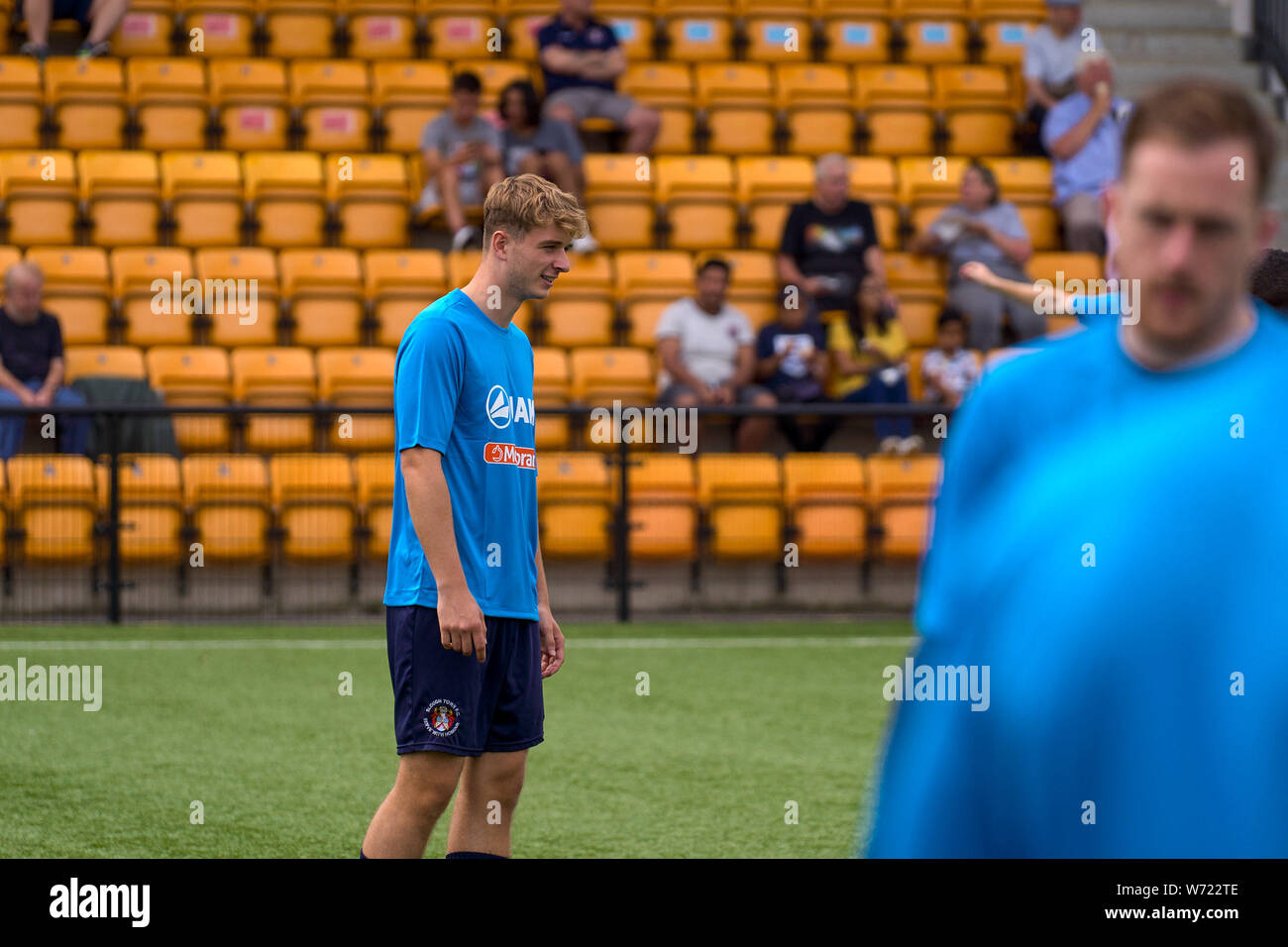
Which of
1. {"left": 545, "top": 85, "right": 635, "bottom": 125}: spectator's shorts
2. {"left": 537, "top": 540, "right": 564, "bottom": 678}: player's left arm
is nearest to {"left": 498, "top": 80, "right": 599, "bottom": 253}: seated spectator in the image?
{"left": 545, "top": 85, "right": 635, "bottom": 125}: spectator's shorts

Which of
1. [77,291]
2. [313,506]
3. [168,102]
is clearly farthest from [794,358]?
[168,102]

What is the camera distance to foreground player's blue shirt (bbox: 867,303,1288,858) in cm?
130

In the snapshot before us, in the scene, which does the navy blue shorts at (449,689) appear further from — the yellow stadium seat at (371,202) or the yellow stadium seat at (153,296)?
the yellow stadium seat at (371,202)

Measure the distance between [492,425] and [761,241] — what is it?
9.48 m

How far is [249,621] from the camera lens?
9.97 m

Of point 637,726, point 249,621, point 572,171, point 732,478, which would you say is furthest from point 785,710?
point 572,171

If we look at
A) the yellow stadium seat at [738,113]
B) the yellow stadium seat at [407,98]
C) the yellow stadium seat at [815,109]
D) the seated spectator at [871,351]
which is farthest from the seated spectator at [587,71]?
the seated spectator at [871,351]

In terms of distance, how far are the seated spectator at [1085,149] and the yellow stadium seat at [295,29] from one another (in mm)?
6630

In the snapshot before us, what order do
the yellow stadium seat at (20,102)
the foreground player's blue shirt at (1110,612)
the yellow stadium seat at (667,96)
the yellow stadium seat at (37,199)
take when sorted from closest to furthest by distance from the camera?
1. the foreground player's blue shirt at (1110,612)
2. the yellow stadium seat at (37,199)
3. the yellow stadium seat at (20,102)
4. the yellow stadium seat at (667,96)

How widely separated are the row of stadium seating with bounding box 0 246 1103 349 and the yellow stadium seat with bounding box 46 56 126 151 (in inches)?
70.5

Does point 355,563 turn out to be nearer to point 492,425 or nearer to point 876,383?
point 876,383

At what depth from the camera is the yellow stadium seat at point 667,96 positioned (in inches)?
549

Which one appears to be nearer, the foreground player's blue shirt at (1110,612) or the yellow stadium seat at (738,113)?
the foreground player's blue shirt at (1110,612)

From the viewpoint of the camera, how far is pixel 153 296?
1132 centimetres
